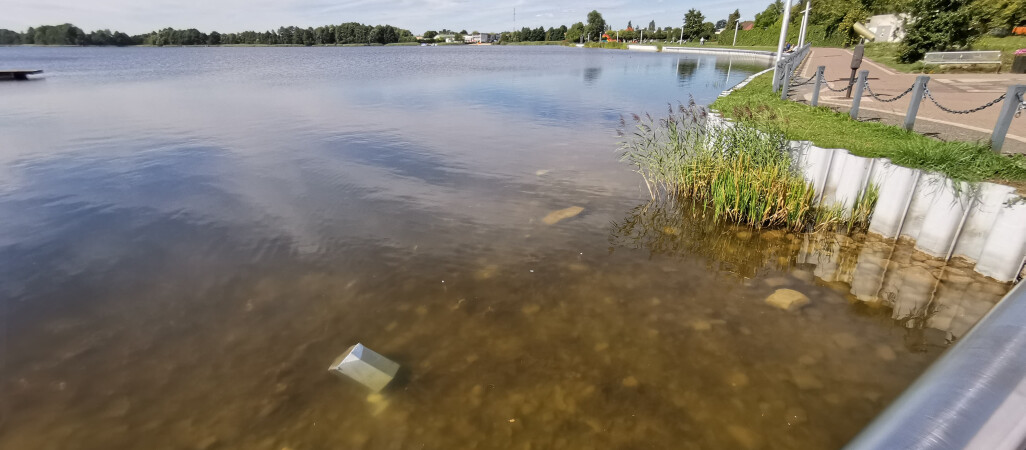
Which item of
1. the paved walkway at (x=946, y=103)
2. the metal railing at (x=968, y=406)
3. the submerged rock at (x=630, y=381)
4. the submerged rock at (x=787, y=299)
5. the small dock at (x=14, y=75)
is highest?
the metal railing at (x=968, y=406)

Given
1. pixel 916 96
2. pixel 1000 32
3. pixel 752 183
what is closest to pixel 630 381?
pixel 752 183

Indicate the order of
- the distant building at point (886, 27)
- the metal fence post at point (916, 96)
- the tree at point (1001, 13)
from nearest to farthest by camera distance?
1. the metal fence post at point (916, 96)
2. the tree at point (1001, 13)
3. the distant building at point (886, 27)

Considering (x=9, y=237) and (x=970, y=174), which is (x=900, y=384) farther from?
(x=9, y=237)

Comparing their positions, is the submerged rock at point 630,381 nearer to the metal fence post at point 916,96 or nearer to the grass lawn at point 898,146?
the grass lawn at point 898,146

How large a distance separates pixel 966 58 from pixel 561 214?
23.7 meters

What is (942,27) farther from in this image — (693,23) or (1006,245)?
(693,23)

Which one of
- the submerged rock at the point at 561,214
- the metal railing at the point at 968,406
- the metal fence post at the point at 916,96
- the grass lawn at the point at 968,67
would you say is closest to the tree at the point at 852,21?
the grass lawn at the point at 968,67

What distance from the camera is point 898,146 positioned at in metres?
6.99

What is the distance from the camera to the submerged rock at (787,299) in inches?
211

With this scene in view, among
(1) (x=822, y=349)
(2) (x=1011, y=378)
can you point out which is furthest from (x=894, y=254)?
(2) (x=1011, y=378)

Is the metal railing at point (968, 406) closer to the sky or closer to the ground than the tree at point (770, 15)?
closer to the ground

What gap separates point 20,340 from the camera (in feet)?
16.4

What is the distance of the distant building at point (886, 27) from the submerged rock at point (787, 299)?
171 ft

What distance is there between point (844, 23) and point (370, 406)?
64.2m
